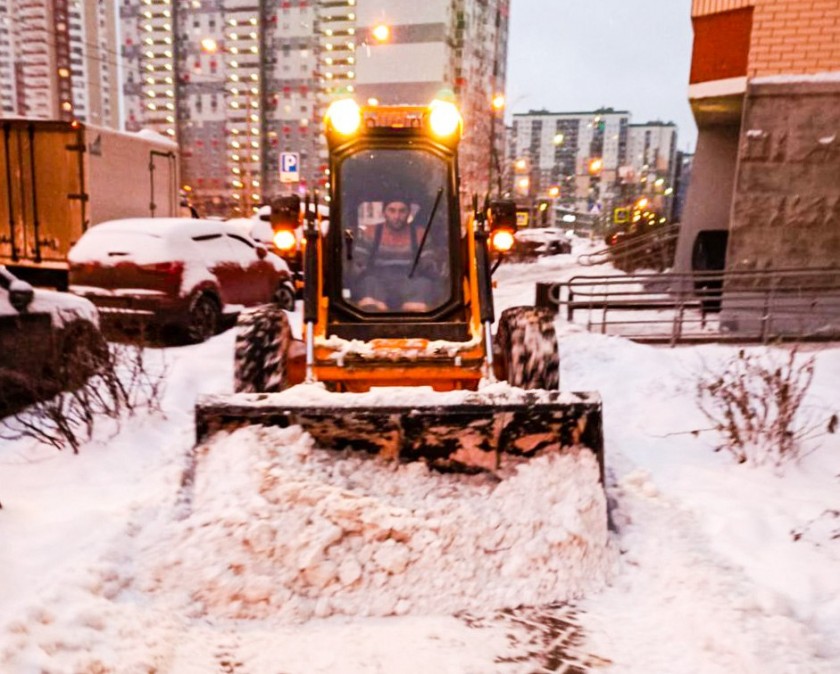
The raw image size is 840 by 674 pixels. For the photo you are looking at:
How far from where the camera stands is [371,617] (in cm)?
357

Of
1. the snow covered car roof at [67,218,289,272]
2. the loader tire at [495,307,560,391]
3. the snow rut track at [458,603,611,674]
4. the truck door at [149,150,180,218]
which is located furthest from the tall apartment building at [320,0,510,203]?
the snow rut track at [458,603,611,674]

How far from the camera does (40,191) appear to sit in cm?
1323

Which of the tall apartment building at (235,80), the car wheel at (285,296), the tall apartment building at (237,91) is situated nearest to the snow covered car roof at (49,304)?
the car wheel at (285,296)

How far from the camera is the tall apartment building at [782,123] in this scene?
36.0 feet

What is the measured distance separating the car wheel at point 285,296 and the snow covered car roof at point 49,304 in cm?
542

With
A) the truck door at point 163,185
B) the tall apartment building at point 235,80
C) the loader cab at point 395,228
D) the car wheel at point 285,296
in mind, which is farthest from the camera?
the tall apartment building at point 235,80

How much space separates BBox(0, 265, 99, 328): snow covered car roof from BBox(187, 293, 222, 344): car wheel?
2.55 m

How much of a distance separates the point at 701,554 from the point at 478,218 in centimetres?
286

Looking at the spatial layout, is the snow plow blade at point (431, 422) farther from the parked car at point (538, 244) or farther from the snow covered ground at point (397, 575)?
the parked car at point (538, 244)

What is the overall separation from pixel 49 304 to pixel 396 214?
3.40 meters

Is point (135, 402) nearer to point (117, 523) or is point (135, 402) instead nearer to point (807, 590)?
point (117, 523)

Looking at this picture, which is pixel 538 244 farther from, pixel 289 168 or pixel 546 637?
pixel 546 637

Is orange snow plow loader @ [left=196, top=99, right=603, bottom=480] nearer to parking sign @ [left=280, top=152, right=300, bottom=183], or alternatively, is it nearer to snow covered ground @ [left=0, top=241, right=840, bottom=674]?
snow covered ground @ [left=0, top=241, right=840, bottom=674]

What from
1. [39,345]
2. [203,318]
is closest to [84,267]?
[203,318]
